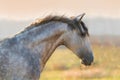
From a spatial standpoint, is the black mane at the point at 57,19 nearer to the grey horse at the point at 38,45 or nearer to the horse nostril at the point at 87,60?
the grey horse at the point at 38,45

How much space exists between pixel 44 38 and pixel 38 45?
0.18 metres

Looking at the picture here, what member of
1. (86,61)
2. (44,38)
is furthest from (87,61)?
(44,38)

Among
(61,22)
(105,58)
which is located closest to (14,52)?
(61,22)

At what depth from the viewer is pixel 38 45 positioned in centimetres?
1091

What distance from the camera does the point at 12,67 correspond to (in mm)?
10453

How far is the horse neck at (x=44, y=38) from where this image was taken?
10.8m

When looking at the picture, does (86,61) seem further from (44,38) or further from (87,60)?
(44,38)

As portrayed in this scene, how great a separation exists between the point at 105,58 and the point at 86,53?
13993 mm

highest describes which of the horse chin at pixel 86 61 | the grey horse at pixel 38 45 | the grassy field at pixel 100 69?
the grey horse at pixel 38 45

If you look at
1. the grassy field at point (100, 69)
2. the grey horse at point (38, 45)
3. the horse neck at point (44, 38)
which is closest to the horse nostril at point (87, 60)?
the grey horse at point (38, 45)

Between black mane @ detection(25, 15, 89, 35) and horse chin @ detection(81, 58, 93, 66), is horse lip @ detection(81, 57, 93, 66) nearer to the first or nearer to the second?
horse chin @ detection(81, 58, 93, 66)

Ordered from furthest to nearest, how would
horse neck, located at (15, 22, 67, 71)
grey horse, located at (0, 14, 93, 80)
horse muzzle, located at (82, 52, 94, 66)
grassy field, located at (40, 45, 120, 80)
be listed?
grassy field, located at (40, 45, 120, 80), horse muzzle, located at (82, 52, 94, 66), horse neck, located at (15, 22, 67, 71), grey horse, located at (0, 14, 93, 80)

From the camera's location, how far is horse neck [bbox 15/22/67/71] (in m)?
10.8

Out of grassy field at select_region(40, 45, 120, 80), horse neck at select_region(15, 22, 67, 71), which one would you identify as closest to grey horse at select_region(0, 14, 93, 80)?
horse neck at select_region(15, 22, 67, 71)
